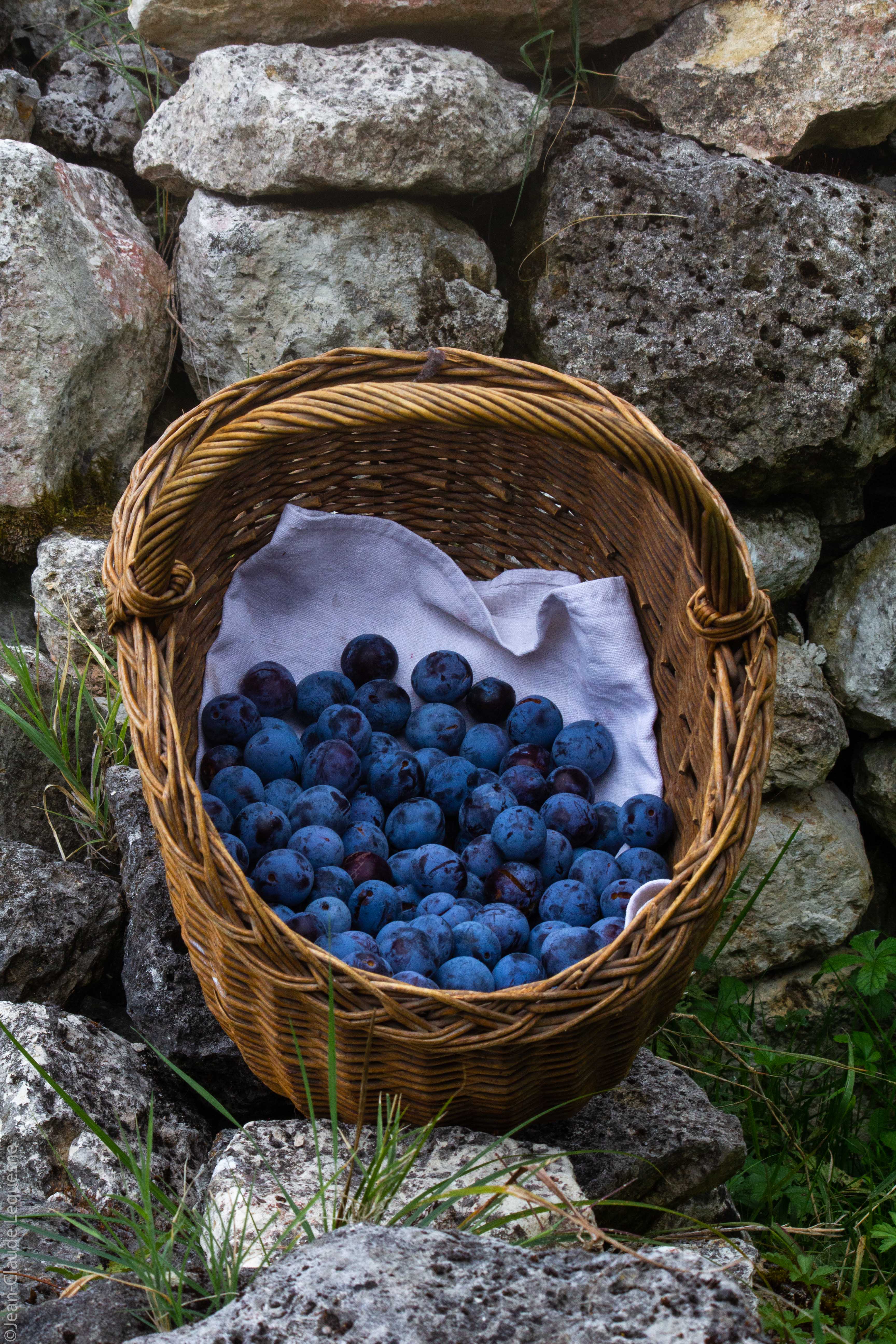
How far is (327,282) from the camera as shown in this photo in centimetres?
204

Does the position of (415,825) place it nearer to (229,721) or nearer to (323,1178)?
(229,721)

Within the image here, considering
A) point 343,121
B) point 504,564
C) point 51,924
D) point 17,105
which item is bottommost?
point 51,924

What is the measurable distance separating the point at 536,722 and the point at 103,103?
1.84 m

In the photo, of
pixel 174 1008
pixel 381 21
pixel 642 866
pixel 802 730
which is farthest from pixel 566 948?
pixel 381 21

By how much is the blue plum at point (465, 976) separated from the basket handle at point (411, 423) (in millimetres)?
533

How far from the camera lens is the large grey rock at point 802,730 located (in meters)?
2.20

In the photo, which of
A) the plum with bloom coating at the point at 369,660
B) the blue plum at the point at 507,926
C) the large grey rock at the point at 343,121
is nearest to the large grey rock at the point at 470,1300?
the blue plum at the point at 507,926

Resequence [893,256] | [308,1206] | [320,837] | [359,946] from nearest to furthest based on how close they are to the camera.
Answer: [308,1206] → [359,946] → [320,837] → [893,256]

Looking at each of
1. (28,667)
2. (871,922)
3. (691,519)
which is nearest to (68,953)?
(28,667)

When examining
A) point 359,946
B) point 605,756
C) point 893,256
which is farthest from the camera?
point 893,256

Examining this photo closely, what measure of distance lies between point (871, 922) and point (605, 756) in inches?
49.5

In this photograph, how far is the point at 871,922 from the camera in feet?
8.31

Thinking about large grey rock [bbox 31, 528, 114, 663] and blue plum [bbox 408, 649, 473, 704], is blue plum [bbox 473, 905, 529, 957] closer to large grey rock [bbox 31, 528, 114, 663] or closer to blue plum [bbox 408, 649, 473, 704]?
blue plum [bbox 408, 649, 473, 704]

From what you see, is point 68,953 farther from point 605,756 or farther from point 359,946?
point 605,756
